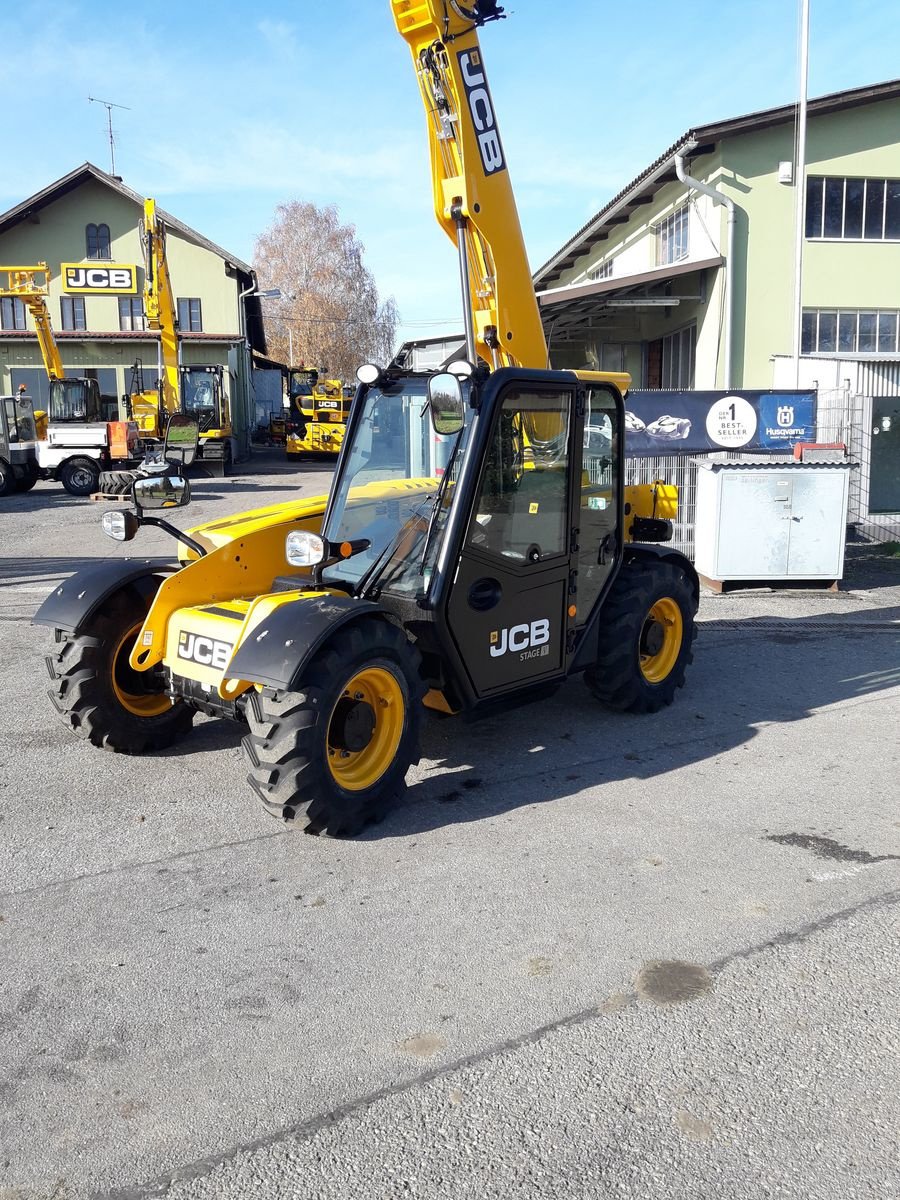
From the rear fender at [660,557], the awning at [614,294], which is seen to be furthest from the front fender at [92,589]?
the awning at [614,294]

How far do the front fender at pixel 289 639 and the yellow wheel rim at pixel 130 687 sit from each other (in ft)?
4.02

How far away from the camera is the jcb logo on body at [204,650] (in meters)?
4.70

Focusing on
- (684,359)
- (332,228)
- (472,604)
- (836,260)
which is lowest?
(472,604)

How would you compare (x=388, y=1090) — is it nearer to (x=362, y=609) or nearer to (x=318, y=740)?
(x=318, y=740)

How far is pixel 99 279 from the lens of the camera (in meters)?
29.6

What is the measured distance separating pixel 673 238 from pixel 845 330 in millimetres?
4488

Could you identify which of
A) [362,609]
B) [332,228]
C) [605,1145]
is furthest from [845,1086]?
[332,228]

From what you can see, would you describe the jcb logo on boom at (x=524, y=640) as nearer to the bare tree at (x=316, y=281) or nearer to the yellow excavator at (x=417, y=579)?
the yellow excavator at (x=417, y=579)

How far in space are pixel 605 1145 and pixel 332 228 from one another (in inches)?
2457

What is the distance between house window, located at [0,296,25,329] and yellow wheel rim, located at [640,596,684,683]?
36.1 meters

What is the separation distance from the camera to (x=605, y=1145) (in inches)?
106

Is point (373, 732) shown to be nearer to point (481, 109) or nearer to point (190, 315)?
point (481, 109)

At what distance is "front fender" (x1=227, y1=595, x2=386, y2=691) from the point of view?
4203 mm

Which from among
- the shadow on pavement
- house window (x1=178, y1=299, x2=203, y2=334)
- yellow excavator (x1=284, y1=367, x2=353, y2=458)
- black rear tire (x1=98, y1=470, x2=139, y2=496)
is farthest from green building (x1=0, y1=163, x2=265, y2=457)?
the shadow on pavement
